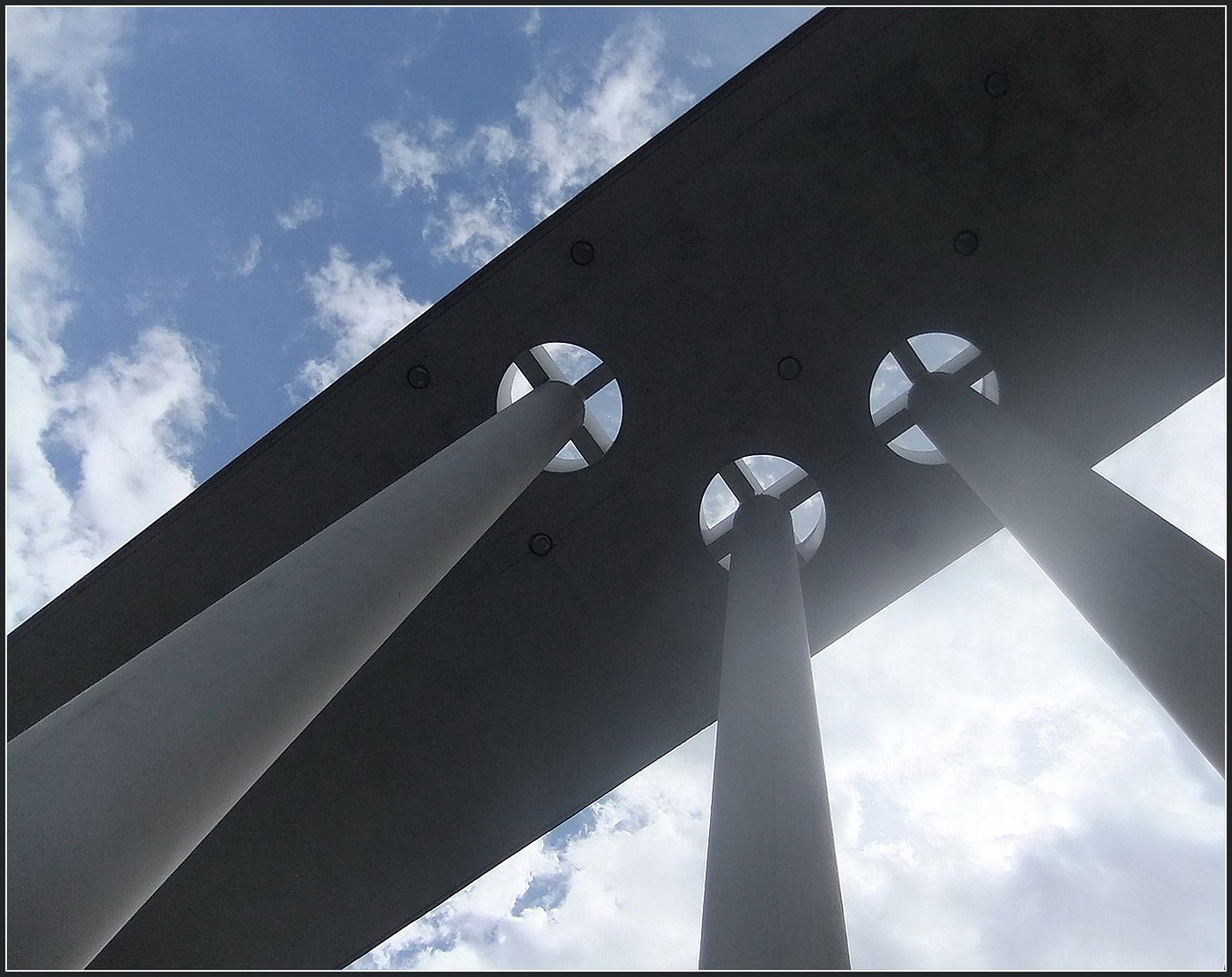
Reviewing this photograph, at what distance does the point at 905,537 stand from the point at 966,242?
5.05m

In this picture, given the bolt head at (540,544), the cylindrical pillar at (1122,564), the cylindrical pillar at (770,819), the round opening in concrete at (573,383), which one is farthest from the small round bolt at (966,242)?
the bolt head at (540,544)

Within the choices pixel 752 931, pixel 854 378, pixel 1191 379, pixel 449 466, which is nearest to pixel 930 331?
pixel 854 378

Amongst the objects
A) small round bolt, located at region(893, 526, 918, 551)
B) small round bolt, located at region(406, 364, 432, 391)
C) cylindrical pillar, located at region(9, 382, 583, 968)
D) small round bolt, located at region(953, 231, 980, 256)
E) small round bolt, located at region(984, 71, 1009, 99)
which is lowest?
cylindrical pillar, located at region(9, 382, 583, 968)

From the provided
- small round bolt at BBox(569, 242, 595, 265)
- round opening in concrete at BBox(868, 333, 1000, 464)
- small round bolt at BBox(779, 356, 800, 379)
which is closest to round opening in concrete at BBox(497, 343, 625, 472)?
small round bolt at BBox(569, 242, 595, 265)

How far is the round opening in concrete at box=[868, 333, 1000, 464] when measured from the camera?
50.8ft

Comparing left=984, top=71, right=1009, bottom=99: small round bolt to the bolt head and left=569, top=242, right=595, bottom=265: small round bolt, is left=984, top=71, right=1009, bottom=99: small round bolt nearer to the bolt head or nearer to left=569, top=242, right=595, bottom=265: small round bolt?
left=569, top=242, right=595, bottom=265: small round bolt

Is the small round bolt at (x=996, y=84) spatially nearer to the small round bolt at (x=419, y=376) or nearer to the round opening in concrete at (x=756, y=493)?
the round opening in concrete at (x=756, y=493)

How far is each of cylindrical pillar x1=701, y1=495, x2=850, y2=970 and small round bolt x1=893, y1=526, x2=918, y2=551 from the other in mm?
4922

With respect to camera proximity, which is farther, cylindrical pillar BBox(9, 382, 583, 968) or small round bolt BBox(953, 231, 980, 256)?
small round bolt BBox(953, 231, 980, 256)

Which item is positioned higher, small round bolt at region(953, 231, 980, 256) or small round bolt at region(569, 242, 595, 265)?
small round bolt at region(569, 242, 595, 265)

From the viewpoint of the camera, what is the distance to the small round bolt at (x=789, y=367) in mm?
15023

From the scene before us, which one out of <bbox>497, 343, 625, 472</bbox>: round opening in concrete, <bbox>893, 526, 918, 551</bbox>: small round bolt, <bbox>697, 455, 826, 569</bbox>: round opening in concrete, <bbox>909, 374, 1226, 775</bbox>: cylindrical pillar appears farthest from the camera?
<bbox>697, 455, 826, 569</bbox>: round opening in concrete

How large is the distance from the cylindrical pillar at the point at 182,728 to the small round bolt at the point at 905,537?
904cm

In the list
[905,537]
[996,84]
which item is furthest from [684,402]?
[996,84]
